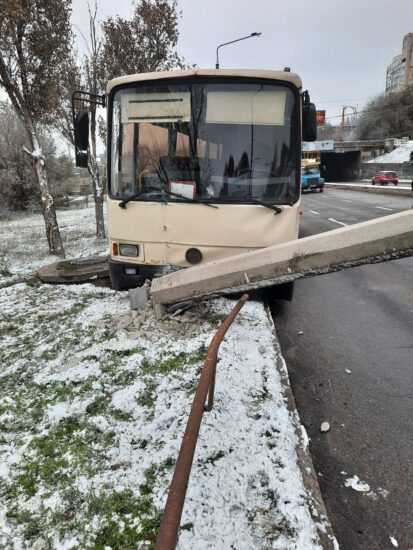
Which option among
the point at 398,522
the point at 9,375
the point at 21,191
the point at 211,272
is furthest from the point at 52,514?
the point at 21,191

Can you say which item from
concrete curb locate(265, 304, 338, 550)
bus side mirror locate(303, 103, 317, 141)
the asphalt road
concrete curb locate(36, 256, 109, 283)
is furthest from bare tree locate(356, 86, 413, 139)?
concrete curb locate(265, 304, 338, 550)

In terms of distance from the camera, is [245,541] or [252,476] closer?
[245,541]

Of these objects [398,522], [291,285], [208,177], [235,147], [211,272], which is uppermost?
[235,147]

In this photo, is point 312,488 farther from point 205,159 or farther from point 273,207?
point 205,159

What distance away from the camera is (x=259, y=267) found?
399 cm

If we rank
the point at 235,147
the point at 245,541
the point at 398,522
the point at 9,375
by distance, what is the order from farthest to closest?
the point at 235,147
the point at 9,375
the point at 398,522
the point at 245,541

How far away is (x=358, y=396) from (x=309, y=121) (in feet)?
10.5

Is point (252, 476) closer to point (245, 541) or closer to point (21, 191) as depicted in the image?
point (245, 541)

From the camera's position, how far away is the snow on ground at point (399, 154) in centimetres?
4909

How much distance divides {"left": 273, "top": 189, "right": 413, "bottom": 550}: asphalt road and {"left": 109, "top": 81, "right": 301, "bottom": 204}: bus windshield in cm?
185

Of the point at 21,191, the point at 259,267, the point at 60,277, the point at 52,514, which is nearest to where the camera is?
the point at 52,514

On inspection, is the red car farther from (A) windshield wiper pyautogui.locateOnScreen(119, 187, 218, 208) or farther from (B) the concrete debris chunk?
(B) the concrete debris chunk

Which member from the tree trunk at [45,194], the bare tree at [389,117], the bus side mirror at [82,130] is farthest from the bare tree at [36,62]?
the bare tree at [389,117]

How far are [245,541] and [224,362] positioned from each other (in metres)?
1.71
